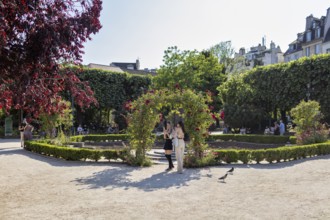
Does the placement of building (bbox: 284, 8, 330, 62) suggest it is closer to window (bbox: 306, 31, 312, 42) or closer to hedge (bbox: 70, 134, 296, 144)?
window (bbox: 306, 31, 312, 42)

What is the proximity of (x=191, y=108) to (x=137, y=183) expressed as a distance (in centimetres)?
474

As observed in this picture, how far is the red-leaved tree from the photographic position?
512cm

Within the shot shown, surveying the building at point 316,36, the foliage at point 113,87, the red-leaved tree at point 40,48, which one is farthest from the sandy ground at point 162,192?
the building at point 316,36

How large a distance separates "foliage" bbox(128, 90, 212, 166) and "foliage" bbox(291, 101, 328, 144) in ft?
22.7

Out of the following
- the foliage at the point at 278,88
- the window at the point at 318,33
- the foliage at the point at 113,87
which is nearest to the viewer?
the foliage at the point at 278,88

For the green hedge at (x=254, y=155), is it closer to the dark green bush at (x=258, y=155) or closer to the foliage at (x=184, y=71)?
the dark green bush at (x=258, y=155)

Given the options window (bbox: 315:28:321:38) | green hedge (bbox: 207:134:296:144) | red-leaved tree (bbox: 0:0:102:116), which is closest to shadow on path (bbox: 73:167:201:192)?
red-leaved tree (bbox: 0:0:102:116)

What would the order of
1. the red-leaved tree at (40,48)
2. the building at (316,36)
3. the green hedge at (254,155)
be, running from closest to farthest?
the red-leaved tree at (40,48), the green hedge at (254,155), the building at (316,36)

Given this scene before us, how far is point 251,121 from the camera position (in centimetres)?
3331

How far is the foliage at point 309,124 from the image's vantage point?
17.9 meters

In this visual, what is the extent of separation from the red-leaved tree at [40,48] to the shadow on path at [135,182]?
4.42 meters

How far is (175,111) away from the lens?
14023 millimetres

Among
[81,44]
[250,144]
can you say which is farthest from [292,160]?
[81,44]

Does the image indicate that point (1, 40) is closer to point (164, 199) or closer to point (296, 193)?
point (164, 199)
